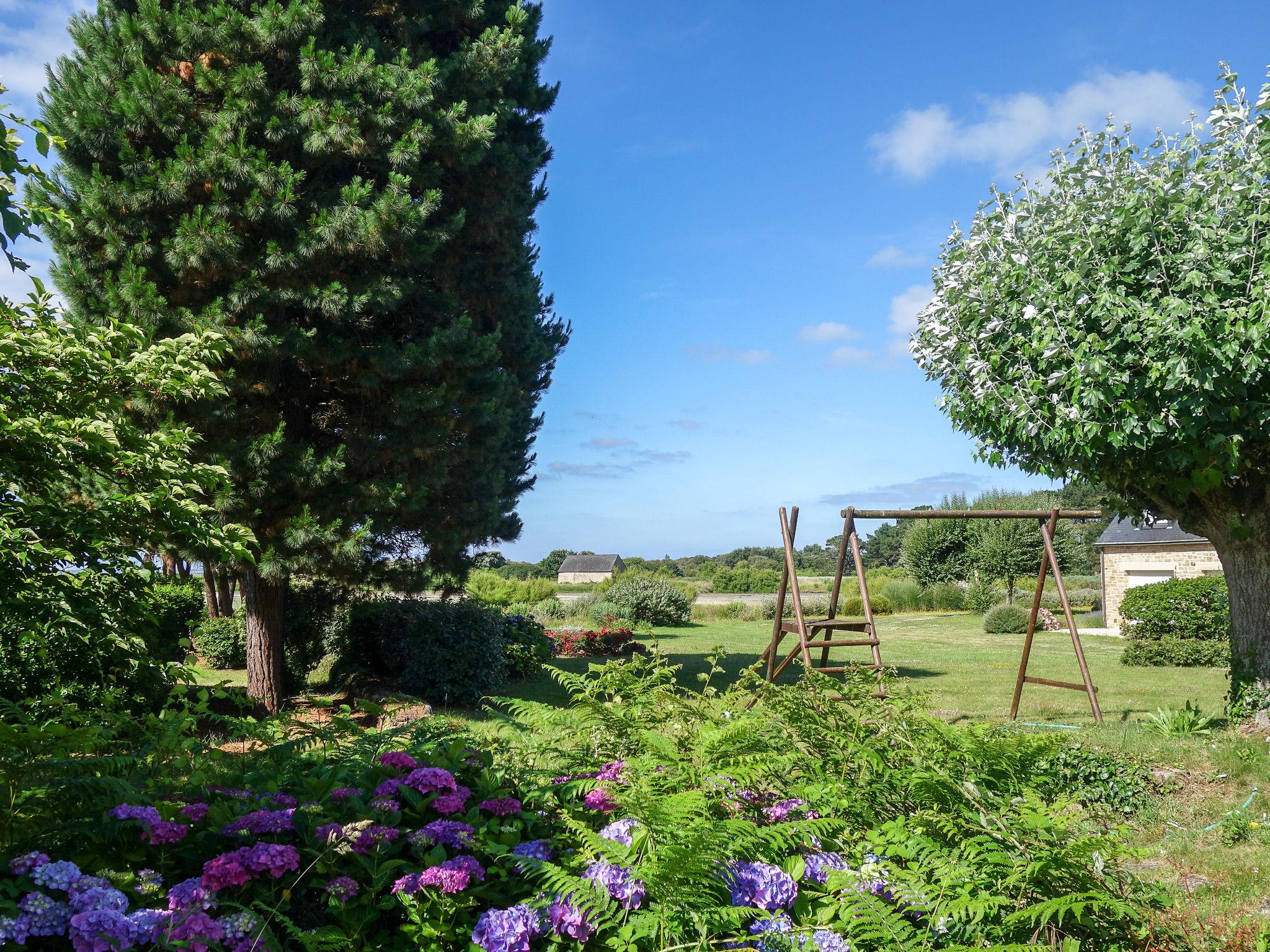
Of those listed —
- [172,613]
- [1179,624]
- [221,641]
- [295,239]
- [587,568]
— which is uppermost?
[295,239]

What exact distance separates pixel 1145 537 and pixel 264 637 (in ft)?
74.5

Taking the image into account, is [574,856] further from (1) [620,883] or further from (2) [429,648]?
(2) [429,648]

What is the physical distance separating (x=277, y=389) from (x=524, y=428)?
4093 mm

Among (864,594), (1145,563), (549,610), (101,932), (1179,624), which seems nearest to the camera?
(101,932)

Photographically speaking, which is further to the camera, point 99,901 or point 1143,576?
point 1143,576

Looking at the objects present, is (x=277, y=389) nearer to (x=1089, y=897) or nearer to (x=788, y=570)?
(x=788, y=570)

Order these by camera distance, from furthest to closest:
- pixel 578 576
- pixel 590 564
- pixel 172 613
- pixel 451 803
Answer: pixel 590 564
pixel 578 576
pixel 172 613
pixel 451 803

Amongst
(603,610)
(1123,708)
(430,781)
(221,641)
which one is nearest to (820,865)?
(430,781)

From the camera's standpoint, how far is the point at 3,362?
13.3 feet

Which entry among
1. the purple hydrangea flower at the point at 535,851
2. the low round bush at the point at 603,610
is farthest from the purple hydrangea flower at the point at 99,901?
the low round bush at the point at 603,610

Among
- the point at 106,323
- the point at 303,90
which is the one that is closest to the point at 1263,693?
the point at 303,90

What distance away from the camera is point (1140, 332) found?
605cm

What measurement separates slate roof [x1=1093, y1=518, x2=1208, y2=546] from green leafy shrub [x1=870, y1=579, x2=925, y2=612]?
8054 mm

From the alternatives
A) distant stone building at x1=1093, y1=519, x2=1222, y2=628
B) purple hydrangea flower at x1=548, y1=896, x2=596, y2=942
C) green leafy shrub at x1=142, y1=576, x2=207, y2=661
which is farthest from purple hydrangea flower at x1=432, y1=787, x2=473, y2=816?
distant stone building at x1=1093, y1=519, x2=1222, y2=628
